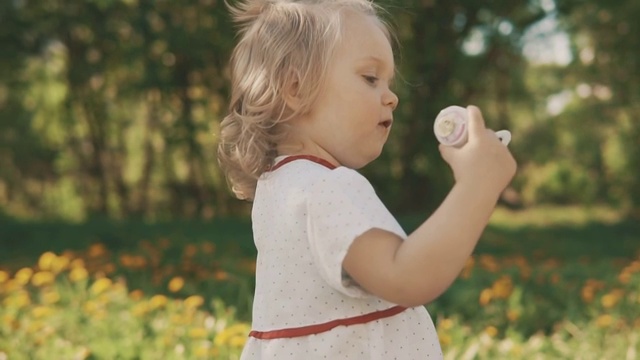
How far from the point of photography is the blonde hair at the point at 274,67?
1.59m

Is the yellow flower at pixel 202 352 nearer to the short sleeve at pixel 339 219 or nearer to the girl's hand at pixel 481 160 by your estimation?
the short sleeve at pixel 339 219

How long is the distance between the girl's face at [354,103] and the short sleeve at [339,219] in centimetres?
11

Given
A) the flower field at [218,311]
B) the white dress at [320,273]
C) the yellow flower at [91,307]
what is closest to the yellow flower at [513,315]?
the flower field at [218,311]

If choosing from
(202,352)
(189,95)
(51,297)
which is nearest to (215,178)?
(189,95)

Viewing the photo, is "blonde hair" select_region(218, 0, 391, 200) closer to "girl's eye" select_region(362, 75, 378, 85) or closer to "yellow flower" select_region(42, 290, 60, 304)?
"girl's eye" select_region(362, 75, 378, 85)

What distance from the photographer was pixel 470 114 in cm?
142

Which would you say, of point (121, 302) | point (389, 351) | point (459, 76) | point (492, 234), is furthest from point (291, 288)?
point (459, 76)

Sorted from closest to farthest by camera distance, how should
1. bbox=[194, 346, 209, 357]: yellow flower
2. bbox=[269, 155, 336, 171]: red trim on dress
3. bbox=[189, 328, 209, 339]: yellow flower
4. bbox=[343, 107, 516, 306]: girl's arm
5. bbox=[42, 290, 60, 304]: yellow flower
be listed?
bbox=[343, 107, 516, 306]: girl's arm, bbox=[269, 155, 336, 171]: red trim on dress, bbox=[194, 346, 209, 357]: yellow flower, bbox=[189, 328, 209, 339]: yellow flower, bbox=[42, 290, 60, 304]: yellow flower

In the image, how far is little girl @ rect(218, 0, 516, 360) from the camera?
1404mm

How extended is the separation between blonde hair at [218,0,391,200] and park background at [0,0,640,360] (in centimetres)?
46

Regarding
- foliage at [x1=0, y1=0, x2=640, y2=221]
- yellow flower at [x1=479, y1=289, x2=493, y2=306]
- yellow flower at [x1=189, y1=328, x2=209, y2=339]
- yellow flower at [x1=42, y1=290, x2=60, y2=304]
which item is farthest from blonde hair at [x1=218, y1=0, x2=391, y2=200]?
foliage at [x1=0, y1=0, x2=640, y2=221]

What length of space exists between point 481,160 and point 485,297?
9.99 ft

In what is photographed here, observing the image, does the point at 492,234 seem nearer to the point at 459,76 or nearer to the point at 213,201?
the point at 459,76

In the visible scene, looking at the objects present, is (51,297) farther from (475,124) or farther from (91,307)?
(475,124)
